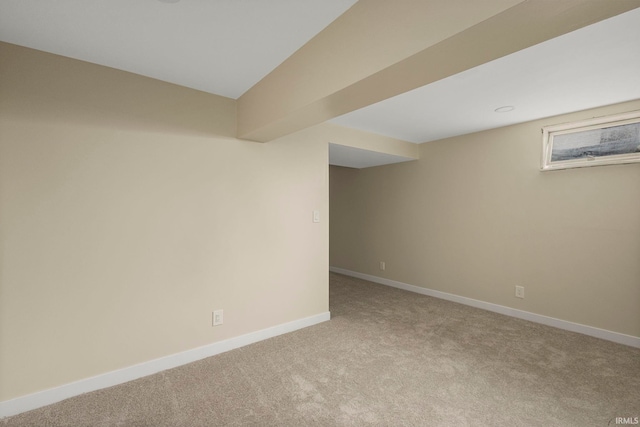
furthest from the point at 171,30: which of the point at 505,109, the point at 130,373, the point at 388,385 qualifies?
the point at 505,109

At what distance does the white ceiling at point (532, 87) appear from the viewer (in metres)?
1.75

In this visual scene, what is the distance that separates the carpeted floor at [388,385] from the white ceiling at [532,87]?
7.39 feet

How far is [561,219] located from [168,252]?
153 inches

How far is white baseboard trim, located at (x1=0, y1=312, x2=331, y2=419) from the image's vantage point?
177cm

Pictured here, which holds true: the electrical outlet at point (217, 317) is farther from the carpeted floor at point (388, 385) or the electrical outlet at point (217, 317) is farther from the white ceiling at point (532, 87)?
the white ceiling at point (532, 87)

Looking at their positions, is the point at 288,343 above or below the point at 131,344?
below

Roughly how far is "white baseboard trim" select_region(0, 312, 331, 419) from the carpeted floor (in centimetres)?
6

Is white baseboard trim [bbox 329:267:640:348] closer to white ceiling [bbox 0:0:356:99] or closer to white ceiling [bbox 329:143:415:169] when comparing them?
white ceiling [bbox 329:143:415:169]

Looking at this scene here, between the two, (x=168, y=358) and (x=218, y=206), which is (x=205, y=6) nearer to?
(x=218, y=206)

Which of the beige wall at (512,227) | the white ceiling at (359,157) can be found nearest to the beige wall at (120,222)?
the white ceiling at (359,157)

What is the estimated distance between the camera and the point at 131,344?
213cm

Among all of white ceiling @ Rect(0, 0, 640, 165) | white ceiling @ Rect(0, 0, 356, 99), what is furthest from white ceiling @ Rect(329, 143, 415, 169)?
white ceiling @ Rect(0, 0, 356, 99)

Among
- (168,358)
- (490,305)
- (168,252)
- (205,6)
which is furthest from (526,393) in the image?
(205,6)

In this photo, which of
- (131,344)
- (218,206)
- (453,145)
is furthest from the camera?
(453,145)
